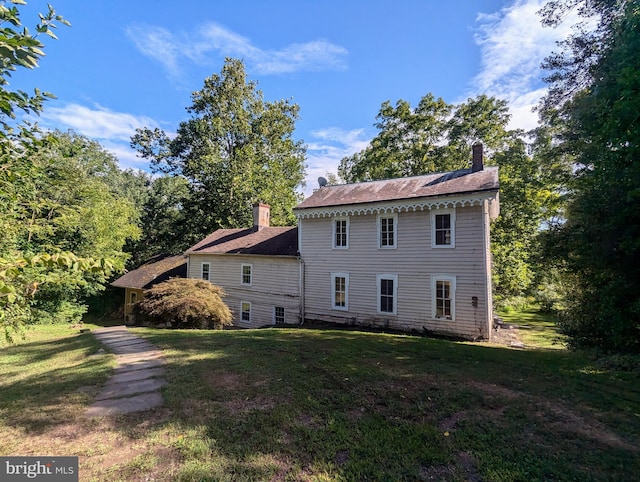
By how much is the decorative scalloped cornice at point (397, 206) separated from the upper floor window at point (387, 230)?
31 cm

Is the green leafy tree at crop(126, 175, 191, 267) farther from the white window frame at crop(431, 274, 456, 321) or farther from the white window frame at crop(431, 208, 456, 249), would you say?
the white window frame at crop(431, 274, 456, 321)

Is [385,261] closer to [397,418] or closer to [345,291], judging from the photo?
[345,291]

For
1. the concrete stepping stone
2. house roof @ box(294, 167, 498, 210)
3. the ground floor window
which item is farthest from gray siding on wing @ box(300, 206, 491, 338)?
the concrete stepping stone

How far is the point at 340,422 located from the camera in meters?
4.31

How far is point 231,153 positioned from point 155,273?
579 inches

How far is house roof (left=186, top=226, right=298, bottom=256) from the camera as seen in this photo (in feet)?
60.3

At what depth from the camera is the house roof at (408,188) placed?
12995 millimetres

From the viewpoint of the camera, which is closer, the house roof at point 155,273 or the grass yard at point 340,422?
the grass yard at point 340,422

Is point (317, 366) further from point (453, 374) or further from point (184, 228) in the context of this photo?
point (184, 228)

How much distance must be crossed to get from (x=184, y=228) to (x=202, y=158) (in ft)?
24.7

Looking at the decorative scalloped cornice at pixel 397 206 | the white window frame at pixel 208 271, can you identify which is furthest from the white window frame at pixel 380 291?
the white window frame at pixel 208 271

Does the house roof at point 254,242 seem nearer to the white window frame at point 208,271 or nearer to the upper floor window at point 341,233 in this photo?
the white window frame at point 208,271

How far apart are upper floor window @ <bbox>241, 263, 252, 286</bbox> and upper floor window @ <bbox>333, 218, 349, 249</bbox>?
20.3 ft

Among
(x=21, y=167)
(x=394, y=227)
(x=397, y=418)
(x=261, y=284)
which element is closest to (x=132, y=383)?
(x=21, y=167)
